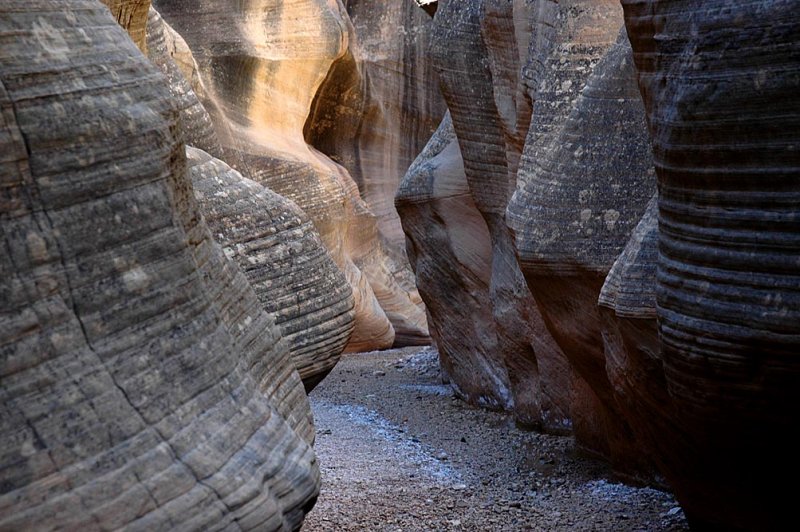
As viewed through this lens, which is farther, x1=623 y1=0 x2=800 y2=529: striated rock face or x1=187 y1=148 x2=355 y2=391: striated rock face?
x1=187 y1=148 x2=355 y2=391: striated rock face

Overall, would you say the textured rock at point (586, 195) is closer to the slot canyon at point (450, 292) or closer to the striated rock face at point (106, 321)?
the slot canyon at point (450, 292)

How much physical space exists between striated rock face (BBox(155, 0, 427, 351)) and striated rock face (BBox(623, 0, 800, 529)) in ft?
17.9

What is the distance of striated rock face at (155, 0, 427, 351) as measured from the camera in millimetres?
8391

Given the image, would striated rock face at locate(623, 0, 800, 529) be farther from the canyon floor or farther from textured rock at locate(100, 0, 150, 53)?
textured rock at locate(100, 0, 150, 53)

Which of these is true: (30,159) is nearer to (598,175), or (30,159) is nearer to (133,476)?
(133,476)

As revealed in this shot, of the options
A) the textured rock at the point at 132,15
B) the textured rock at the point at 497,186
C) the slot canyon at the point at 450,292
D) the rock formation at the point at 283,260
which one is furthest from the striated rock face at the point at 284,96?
the rock formation at the point at 283,260

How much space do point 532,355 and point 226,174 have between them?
288 centimetres

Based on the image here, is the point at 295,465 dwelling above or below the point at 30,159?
below

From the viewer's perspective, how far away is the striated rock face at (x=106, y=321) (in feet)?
5.67

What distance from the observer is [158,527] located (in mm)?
1783

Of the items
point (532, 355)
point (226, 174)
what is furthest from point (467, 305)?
point (226, 174)

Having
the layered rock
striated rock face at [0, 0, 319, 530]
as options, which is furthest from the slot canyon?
the layered rock

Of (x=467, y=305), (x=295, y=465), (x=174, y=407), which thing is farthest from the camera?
(x=467, y=305)

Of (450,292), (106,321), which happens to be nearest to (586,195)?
(450,292)
